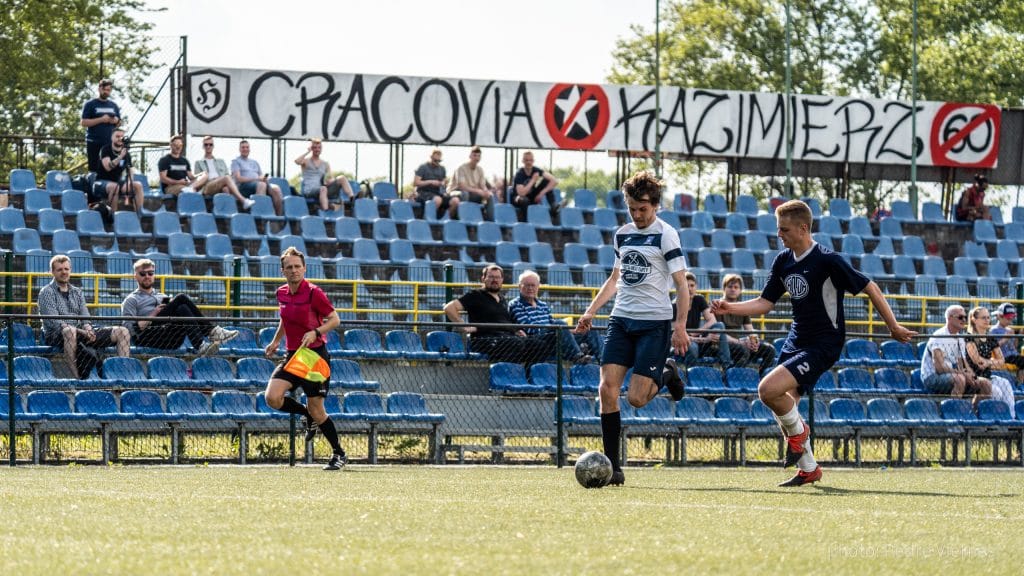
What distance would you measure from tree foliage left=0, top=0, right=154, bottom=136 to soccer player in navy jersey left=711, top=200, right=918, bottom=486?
31743 millimetres

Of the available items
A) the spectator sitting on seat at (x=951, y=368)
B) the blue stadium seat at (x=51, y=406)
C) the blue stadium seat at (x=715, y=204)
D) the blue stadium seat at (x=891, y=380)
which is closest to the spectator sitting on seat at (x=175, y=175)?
the blue stadium seat at (x=51, y=406)

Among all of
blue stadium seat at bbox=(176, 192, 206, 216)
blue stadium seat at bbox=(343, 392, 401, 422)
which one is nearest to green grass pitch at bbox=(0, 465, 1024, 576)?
blue stadium seat at bbox=(343, 392, 401, 422)

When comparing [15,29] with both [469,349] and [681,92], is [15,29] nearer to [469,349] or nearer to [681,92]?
[681,92]

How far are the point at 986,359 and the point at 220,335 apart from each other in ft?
28.5

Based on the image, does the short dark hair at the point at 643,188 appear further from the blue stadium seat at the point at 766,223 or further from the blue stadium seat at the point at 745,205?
the blue stadium seat at the point at 745,205

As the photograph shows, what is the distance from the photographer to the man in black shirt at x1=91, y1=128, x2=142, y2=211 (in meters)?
22.5

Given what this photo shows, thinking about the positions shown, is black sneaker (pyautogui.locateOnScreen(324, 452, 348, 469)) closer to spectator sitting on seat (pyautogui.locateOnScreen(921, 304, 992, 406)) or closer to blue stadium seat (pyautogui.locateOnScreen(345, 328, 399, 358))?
blue stadium seat (pyautogui.locateOnScreen(345, 328, 399, 358))

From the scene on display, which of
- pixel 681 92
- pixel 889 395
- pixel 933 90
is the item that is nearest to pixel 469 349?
pixel 889 395

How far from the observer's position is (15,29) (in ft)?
142

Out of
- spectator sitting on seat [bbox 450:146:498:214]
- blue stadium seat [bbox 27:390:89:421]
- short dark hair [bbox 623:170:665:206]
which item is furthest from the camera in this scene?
spectator sitting on seat [bbox 450:146:498:214]

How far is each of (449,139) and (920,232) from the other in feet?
31.3

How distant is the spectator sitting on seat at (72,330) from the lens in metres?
15.8

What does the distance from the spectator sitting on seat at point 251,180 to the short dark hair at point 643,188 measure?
14.8m

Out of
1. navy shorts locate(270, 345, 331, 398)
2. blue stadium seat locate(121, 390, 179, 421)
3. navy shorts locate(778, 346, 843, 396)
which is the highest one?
navy shorts locate(778, 346, 843, 396)
